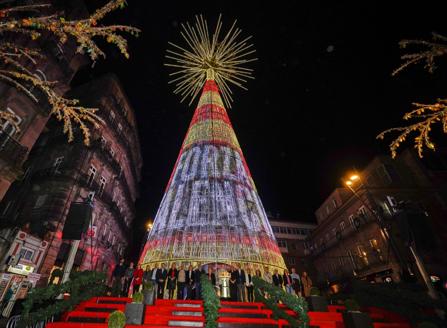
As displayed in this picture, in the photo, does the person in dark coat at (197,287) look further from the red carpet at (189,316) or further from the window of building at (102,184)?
the window of building at (102,184)

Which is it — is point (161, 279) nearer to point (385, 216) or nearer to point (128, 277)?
point (128, 277)

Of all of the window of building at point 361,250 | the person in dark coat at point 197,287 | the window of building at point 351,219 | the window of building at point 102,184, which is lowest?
the person in dark coat at point 197,287

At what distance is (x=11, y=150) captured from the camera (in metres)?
13.5

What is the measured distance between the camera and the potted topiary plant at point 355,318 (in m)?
6.49

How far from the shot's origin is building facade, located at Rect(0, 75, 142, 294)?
15.6 meters

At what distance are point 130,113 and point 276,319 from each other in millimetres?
30465

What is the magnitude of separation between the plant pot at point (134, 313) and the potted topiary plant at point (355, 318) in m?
6.09

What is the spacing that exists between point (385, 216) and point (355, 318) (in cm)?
2146

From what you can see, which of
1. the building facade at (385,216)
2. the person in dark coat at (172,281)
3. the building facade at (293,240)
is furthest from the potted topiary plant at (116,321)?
the building facade at (293,240)

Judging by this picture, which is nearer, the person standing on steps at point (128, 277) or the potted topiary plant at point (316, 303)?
the potted topiary plant at point (316, 303)

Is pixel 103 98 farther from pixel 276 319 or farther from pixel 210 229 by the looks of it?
pixel 276 319

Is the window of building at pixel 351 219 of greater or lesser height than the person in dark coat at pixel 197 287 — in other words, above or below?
above

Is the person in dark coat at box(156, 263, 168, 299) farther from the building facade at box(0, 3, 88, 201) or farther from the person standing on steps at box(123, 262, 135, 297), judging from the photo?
the building facade at box(0, 3, 88, 201)

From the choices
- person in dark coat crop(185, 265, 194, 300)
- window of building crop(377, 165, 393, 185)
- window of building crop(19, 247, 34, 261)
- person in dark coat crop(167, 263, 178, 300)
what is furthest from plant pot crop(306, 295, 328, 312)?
window of building crop(377, 165, 393, 185)
